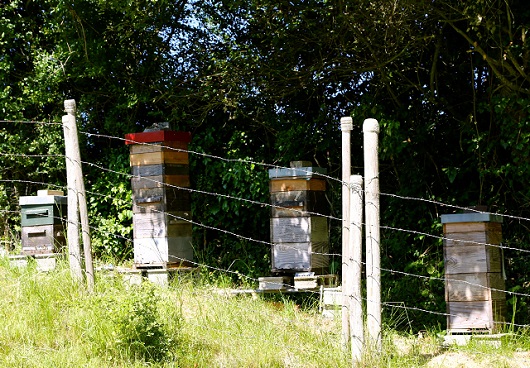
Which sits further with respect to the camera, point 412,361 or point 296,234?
point 296,234

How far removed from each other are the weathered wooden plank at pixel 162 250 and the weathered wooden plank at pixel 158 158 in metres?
0.79

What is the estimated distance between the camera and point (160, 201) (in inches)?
288

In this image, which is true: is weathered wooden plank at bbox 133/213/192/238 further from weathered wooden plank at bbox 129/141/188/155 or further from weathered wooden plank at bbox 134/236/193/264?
weathered wooden plank at bbox 129/141/188/155

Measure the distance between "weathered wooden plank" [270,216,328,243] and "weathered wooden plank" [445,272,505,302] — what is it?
54.2 inches

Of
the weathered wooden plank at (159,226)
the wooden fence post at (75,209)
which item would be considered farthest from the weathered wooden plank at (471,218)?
the wooden fence post at (75,209)

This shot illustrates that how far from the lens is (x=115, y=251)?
30.6 feet

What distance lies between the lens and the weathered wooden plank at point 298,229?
22.6 feet

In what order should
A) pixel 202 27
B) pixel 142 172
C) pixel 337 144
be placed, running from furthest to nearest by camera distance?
pixel 202 27, pixel 337 144, pixel 142 172

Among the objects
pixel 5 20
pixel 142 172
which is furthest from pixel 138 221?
pixel 5 20

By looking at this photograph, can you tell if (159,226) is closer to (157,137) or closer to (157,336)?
(157,137)

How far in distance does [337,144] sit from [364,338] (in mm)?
4089

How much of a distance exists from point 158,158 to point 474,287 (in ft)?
11.0

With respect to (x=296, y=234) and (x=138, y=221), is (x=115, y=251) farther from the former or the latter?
(x=296, y=234)

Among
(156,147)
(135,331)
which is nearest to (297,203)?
(156,147)
